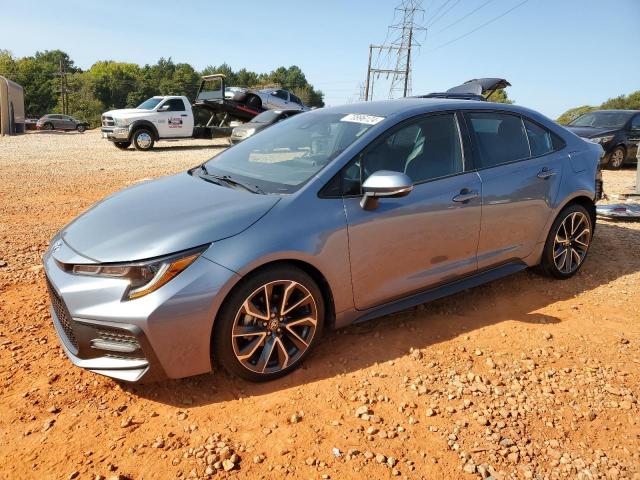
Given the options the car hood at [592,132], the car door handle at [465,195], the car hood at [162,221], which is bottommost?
the car hood at [162,221]

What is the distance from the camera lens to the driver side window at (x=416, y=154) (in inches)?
123

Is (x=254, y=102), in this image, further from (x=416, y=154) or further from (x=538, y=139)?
(x=416, y=154)

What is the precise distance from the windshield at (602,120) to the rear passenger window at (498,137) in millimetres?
10397

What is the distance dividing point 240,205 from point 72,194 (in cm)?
661

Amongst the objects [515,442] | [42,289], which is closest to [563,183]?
[515,442]

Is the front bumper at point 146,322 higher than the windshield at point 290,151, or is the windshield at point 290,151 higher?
the windshield at point 290,151

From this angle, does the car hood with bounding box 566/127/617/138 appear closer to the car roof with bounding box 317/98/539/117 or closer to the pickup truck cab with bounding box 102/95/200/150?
the car roof with bounding box 317/98/539/117

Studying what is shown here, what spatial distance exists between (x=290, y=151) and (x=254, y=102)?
16940 millimetres

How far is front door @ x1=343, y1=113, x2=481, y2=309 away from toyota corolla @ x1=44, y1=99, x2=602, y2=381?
0.01m

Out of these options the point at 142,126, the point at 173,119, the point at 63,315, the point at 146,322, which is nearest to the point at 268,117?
the point at 173,119

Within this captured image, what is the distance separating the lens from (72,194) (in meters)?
8.23

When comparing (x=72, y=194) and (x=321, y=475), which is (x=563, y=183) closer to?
(x=321, y=475)

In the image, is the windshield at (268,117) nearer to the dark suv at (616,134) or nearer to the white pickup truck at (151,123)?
the white pickup truck at (151,123)

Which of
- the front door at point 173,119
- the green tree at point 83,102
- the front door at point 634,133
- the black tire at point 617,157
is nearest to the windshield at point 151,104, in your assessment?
the front door at point 173,119
